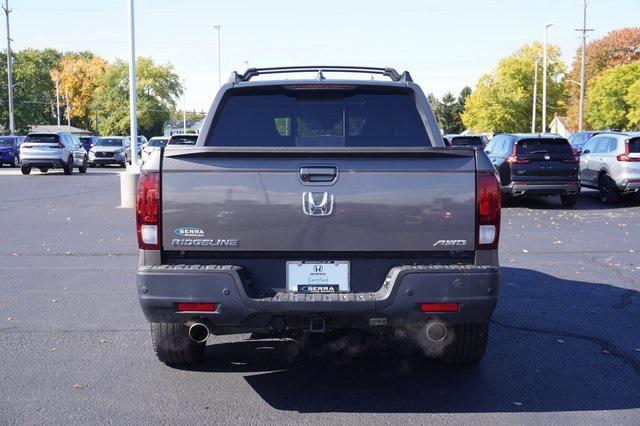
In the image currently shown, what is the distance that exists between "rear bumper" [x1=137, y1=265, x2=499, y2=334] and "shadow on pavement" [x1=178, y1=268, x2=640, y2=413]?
62cm

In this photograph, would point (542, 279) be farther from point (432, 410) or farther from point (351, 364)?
point (432, 410)

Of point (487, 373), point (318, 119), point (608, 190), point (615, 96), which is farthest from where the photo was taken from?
point (615, 96)

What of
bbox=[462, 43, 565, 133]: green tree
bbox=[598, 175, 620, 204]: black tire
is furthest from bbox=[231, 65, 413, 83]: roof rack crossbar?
bbox=[462, 43, 565, 133]: green tree

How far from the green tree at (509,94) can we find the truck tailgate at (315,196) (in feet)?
311

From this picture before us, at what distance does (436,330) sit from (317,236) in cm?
Answer: 112

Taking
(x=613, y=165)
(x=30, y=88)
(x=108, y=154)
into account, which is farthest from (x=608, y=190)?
(x=30, y=88)

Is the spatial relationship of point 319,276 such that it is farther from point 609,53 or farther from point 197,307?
point 609,53

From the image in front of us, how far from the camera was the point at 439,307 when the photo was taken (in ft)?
14.0

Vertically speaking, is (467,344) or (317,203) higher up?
(317,203)

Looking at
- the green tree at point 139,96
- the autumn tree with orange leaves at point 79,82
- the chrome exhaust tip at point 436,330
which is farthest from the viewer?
the autumn tree with orange leaves at point 79,82

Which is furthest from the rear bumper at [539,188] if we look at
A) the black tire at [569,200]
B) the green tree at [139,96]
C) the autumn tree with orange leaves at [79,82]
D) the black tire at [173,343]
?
the autumn tree with orange leaves at [79,82]

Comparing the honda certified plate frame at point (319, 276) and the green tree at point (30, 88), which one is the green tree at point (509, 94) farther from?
the honda certified plate frame at point (319, 276)

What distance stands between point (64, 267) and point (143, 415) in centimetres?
559

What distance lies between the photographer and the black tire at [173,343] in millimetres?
4949
